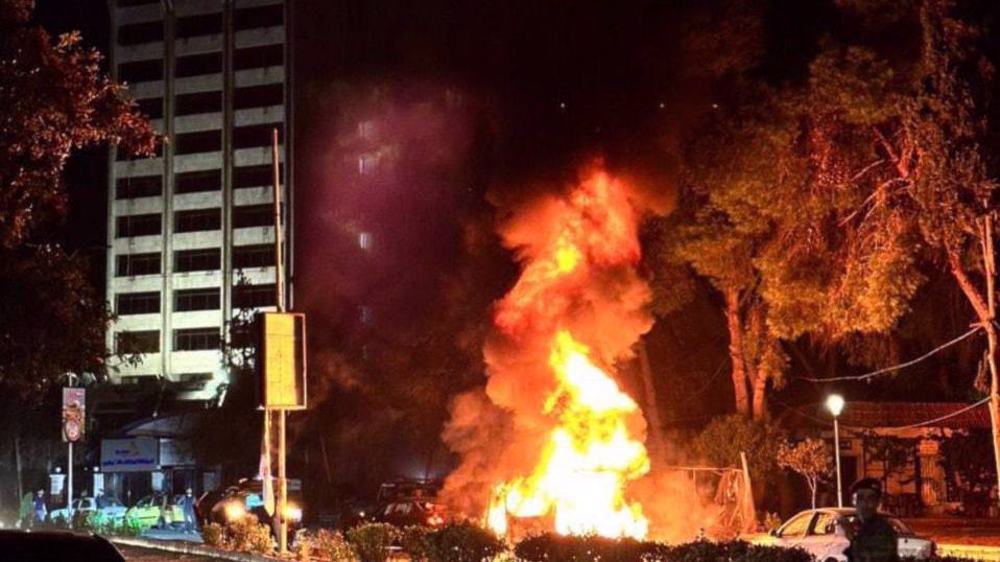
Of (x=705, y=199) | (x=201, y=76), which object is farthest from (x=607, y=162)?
Result: (x=201, y=76)

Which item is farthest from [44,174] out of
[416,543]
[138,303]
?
[138,303]

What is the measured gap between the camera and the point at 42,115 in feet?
50.1

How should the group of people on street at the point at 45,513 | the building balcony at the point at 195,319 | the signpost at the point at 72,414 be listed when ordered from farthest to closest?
the building balcony at the point at 195,319, the group of people on street at the point at 45,513, the signpost at the point at 72,414

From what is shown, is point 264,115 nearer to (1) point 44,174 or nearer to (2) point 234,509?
(2) point 234,509

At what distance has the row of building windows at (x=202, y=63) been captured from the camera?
289 feet

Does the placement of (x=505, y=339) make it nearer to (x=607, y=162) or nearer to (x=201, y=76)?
(x=607, y=162)

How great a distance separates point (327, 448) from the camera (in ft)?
176

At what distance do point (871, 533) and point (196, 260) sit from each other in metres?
83.2

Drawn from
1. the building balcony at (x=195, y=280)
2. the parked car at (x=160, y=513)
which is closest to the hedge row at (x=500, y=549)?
the parked car at (x=160, y=513)

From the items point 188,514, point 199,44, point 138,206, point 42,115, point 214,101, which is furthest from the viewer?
point 199,44

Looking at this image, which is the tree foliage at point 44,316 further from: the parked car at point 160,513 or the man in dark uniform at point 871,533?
the parked car at point 160,513

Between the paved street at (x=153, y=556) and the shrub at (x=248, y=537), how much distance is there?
27.0 inches

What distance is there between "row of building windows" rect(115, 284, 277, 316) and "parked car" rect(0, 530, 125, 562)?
7790cm

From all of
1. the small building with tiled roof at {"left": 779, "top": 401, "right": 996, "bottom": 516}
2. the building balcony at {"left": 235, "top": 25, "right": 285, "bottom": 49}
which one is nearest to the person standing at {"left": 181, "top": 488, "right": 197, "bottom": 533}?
the small building with tiled roof at {"left": 779, "top": 401, "right": 996, "bottom": 516}
